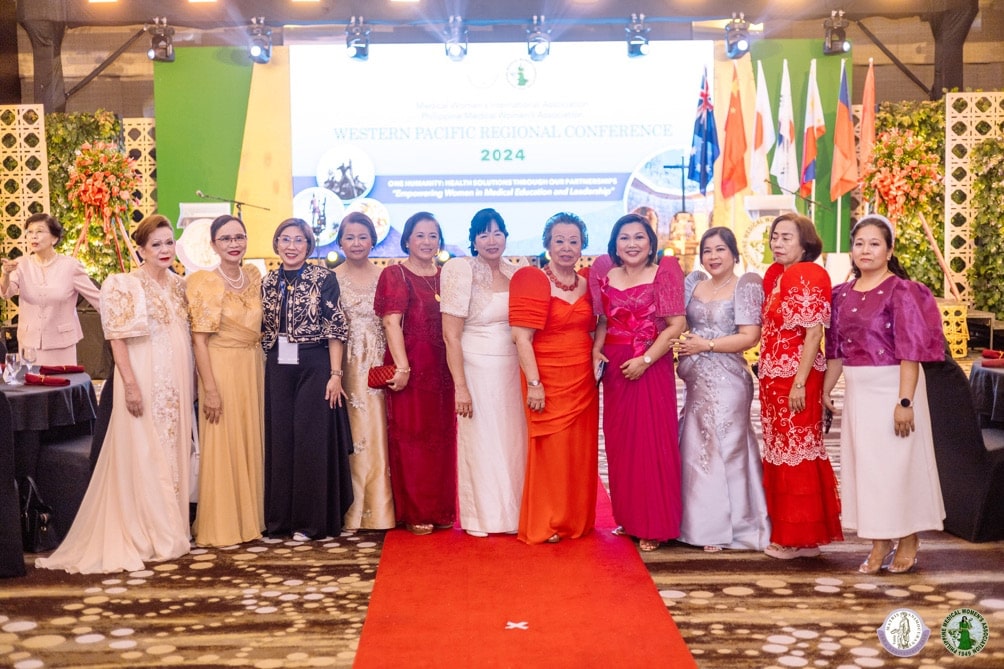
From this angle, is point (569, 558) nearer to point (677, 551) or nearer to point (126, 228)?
point (677, 551)

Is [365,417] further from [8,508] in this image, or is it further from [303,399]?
[8,508]

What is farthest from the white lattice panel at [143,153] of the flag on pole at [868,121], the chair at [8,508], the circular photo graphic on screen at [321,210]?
the chair at [8,508]

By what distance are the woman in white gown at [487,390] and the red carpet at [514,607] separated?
0.57 ft

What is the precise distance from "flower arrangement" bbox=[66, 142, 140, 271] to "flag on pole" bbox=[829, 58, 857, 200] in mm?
7638

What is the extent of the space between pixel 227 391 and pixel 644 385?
1892 mm

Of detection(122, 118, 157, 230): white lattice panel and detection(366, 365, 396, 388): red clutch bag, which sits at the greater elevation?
detection(122, 118, 157, 230): white lattice panel

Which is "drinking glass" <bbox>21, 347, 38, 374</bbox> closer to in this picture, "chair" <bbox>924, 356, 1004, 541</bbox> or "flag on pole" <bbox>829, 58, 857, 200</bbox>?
"chair" <bbox>924, 356, 1004, 541</bbox>

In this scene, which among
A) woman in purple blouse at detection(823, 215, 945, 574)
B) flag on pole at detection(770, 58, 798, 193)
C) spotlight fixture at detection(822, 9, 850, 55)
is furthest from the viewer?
flag on pole at detection(770, 58, 798, 193)

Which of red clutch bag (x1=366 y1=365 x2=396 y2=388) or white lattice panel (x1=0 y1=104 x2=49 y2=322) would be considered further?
white lattice panel (x1=0 y1=104 x2=49 y2=322)

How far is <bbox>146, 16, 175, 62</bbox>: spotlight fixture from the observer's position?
451 inches

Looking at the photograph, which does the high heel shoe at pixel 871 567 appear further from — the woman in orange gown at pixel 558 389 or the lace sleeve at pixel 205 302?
the lace sleeve at pixel 205 302

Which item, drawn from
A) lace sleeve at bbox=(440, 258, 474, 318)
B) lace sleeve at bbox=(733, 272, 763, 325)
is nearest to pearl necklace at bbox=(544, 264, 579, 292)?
lace sleeve at bbox=(440, 258, 474, 318)

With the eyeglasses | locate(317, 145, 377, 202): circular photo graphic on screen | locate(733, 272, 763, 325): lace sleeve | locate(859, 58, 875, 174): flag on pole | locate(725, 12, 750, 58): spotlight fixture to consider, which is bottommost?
locate(733, 272, 763, 325): lace sleeve

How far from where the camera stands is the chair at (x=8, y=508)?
4.15 metres
